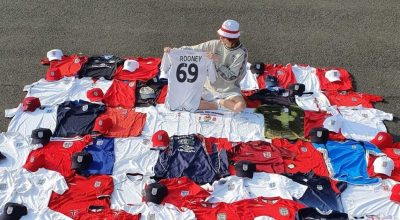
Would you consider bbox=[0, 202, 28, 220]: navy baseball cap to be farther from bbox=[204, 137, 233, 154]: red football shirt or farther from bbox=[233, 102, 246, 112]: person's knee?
bbox=[233, 102, 246, 112]: person's knee

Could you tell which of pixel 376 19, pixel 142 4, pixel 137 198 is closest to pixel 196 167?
pixel 137 198

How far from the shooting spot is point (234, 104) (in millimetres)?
8062

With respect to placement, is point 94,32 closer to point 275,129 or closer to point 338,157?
point 275,129

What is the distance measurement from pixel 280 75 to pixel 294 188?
3026mm

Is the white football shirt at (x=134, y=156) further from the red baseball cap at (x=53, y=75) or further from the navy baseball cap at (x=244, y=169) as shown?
the red baseball cap at (x=53, y=75)

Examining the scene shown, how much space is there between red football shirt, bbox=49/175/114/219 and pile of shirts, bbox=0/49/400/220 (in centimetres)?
2

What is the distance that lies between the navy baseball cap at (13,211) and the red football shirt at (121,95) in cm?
269

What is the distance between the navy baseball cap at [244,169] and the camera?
6910mm

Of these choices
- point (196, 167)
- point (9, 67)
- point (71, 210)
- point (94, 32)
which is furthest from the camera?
point (94, 32)

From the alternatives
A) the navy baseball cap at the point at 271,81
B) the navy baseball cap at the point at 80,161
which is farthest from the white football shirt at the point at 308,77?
the navy baseball cap at the point at 80,161

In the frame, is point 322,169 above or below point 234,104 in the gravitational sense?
below

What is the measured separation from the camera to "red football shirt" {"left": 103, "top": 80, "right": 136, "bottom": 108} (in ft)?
27.3

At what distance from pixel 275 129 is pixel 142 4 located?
5.59 m

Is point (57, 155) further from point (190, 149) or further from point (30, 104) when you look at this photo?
point (190, 149)
